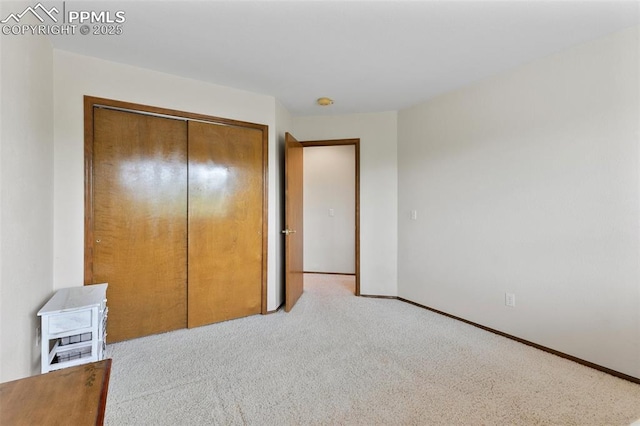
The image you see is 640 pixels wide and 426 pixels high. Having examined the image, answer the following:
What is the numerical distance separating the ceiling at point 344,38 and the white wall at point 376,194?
89cm

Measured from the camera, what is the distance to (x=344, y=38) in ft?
6.88

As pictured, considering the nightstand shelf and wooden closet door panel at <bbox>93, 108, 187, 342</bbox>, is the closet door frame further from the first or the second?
the nightstand shelf

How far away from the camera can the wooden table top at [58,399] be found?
29.0 inches

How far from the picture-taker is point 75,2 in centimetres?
175

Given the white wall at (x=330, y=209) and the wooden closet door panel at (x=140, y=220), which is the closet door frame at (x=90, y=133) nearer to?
the wooden closet door panel at (x=140, y=220)

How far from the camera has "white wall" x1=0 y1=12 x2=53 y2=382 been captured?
139 cm

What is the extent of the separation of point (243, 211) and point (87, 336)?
158 centimetres

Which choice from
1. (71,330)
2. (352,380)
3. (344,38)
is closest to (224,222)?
(71,330)

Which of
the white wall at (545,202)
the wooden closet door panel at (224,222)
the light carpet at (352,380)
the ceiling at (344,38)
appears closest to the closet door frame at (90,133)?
the wooden closet door panel at (224,222)

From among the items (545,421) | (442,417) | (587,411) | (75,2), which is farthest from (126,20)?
(587,411)

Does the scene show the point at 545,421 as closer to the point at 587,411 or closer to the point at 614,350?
the point at 587,411

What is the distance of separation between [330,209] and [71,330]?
12.9ft

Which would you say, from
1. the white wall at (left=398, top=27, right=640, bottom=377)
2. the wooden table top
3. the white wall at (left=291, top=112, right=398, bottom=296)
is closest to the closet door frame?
the wooden table top

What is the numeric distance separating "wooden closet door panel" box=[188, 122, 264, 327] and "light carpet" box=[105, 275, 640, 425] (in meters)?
0.28
